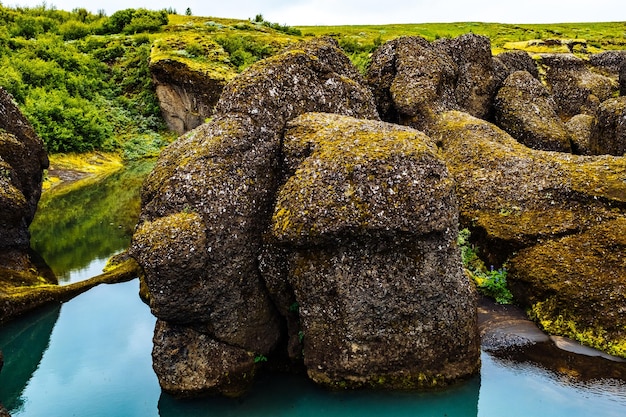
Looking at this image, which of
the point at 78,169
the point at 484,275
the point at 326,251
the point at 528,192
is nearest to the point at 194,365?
the point at 326,251

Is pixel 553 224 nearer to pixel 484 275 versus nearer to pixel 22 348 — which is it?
pixel 484 275

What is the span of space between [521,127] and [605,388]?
43.3 feet

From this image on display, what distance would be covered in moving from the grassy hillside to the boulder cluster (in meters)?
21.6

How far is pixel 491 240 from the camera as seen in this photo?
14.3 metres

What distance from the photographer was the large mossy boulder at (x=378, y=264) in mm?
9906

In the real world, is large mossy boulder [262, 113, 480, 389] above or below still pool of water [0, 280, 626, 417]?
above

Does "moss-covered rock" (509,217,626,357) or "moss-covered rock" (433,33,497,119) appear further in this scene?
"moss-covered rock" (433,33,497,119)

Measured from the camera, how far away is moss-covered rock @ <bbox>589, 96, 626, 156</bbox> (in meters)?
17.8

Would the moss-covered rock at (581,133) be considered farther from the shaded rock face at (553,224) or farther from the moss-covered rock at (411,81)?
the shaded rock face at (553,224)

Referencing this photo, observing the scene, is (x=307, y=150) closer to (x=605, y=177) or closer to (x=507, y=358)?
(x=507, y=358)

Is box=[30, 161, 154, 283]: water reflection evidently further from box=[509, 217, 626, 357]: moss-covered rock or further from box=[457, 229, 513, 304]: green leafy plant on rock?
box=[509, 217, 626, 357]: moss-covered rock

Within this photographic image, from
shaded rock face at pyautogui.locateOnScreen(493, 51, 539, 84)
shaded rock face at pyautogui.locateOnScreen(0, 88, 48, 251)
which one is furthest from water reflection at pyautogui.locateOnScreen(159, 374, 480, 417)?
shaded rock face at pyautogui.locateOnScreen(493, 51, 539, 84)

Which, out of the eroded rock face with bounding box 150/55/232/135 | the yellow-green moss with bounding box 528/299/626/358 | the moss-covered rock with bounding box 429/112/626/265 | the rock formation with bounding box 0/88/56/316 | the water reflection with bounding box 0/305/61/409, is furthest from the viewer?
the eroded rock face with bounding box 150/55/232/135

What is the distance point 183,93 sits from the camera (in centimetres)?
4244
